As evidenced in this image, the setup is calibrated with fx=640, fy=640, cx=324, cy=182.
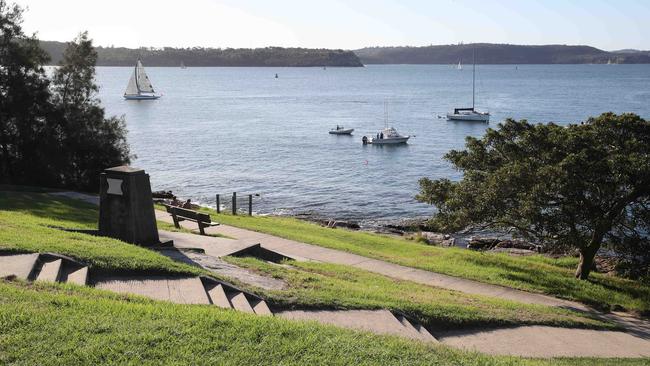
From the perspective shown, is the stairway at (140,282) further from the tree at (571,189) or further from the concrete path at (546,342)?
the tree at (571,189)

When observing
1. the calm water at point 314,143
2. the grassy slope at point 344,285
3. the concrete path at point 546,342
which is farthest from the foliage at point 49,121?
the concrete path at point 546,342

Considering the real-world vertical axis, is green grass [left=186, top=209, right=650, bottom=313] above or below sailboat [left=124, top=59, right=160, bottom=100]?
below

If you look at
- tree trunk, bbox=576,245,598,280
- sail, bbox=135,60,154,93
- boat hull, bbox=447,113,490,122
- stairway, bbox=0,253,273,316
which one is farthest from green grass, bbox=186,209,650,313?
sail, bbox=135,60,154,93

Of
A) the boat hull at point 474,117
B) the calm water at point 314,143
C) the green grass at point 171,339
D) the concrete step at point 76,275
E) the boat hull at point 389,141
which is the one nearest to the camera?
the green grass at point 171,339

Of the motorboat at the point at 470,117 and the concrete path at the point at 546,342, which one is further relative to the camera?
the motorboat at the point at 470,117

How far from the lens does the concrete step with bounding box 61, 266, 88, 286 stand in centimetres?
1002

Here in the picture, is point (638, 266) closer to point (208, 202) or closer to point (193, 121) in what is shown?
point (208, 202)

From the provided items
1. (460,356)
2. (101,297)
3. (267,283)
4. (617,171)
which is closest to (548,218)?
(617,171)

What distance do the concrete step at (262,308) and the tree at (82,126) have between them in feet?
85.8

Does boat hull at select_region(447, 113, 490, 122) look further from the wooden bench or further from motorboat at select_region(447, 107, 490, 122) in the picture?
the wooden bench

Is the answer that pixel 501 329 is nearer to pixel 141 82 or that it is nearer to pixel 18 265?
pixel 18 265

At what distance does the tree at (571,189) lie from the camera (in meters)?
17.9

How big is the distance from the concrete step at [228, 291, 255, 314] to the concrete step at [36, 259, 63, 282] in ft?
8.96

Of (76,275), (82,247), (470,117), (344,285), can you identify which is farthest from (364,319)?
(470,117)
